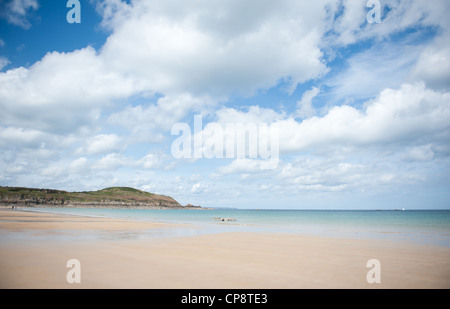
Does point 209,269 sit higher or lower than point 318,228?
higher

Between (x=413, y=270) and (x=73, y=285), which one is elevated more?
(x=73, y=285)

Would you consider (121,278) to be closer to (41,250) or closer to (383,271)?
(41,250)

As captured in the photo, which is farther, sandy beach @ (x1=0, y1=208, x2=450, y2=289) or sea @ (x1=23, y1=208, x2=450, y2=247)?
sea @ (x1=23, y1=208, x2=450, y2=247)

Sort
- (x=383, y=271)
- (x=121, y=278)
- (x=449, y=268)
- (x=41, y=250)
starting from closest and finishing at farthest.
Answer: (x=121, y=278) → (x=383, y=271) → (x=449, y=268) → (x=41, y=250)

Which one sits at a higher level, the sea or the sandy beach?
the sandy beach

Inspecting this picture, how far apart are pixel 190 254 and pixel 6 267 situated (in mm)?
8452

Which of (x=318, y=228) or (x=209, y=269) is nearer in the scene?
(x=209, y=269)

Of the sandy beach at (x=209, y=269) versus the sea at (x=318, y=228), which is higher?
the sandy beach at (x=209, y=269)

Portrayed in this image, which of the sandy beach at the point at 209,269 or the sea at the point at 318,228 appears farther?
the sea at the point at 318,228
